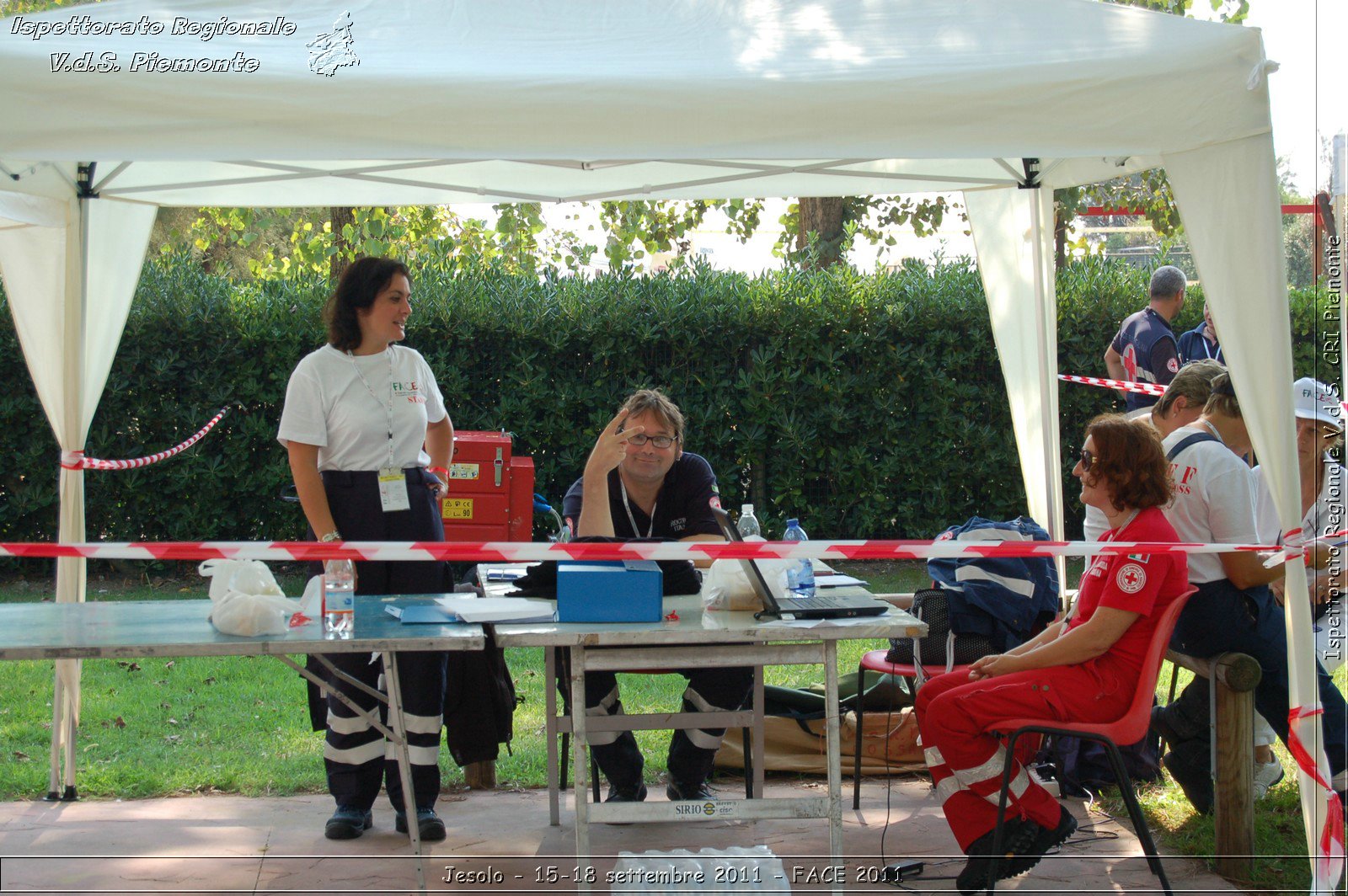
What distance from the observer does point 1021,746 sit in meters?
3.53

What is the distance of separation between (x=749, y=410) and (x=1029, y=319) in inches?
136

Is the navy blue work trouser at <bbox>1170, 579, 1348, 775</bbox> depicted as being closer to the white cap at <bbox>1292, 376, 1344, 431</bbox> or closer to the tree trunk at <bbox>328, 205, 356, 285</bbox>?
the white cap at <bbox>1292, 376, 1344, 431</bbox>

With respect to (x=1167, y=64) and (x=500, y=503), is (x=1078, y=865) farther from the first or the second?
(x=500, y=503)

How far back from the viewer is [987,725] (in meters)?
3.29

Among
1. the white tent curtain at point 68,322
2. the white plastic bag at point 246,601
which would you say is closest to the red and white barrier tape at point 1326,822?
the white plastic bag at point 246,601

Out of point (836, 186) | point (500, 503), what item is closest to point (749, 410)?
point (500, 503)

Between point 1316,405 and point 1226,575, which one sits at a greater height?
point 1316,405

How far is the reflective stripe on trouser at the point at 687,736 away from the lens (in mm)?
4066

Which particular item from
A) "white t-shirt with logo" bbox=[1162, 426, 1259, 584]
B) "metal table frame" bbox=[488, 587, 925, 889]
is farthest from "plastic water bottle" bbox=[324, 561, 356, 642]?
"white t-shirt with logo" bbox=[1162, 426, 1259, 584]

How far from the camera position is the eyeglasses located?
163 inches

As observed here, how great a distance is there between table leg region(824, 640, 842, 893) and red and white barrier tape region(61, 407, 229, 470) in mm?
2818

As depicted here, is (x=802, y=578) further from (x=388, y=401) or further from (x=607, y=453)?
(x=388, y=401)

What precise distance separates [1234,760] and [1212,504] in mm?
779

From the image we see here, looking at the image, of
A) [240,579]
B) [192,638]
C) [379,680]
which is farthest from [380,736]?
[192,638]
